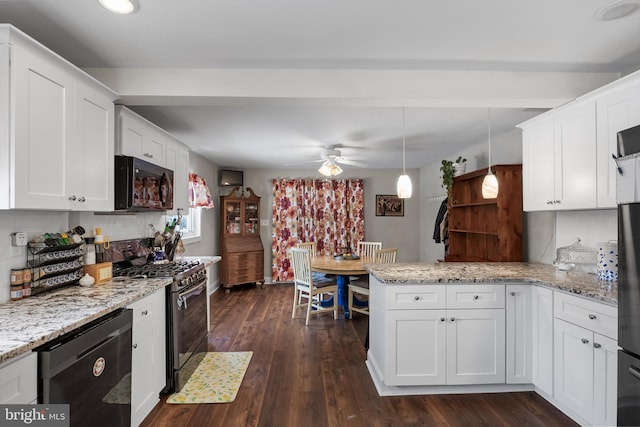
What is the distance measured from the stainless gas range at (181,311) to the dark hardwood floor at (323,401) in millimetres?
249

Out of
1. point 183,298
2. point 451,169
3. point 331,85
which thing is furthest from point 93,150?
point 451,169

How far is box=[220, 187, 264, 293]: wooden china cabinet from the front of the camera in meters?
5.60

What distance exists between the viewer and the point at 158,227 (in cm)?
346

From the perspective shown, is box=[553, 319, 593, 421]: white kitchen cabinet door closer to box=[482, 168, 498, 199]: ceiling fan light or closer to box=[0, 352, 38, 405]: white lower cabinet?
box=[482, 168, 498, 199]: ceiling fan light

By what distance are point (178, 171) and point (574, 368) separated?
356 cm

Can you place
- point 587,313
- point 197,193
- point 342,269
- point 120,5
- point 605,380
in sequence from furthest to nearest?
1. point 197,193
2. point 342,269
3. point 587,313
4. point 605,380
5. point 120,5

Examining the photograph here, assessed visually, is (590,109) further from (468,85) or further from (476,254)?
(476,254)

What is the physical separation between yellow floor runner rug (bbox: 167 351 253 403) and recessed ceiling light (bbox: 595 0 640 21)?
321 centimetres

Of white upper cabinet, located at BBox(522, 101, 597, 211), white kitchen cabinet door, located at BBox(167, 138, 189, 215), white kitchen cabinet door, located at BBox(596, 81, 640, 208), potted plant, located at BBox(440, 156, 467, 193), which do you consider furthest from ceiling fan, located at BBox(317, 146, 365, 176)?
white kitchen cabinet door, located at BBox(596, 81, 640, 208)

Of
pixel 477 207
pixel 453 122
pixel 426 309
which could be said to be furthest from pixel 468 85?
pixel 477 207

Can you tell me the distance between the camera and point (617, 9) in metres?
1.62

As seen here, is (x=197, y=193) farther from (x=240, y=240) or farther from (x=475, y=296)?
(x=475, y=296)

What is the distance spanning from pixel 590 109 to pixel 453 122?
1307 millimetres

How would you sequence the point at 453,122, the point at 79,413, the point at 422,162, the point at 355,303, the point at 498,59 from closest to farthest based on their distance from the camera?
1. the point at 79,413
2. the point at 498,59
3. the point at 453,122
4. the point at 355,303
5. the point at 422,162
